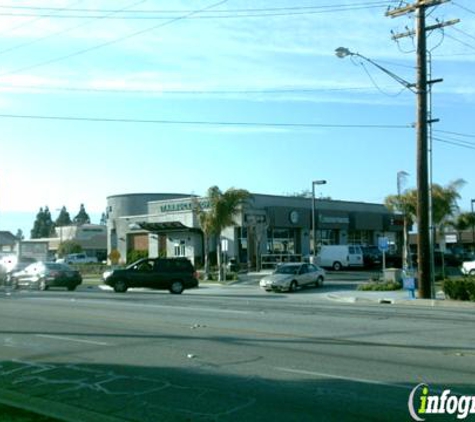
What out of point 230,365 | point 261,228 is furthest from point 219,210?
point 230,365

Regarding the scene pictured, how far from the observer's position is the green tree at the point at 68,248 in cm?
10056

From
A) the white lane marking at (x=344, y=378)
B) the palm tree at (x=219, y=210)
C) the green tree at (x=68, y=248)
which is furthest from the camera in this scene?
the green tree at (x=68, y=248)

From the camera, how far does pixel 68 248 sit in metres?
102

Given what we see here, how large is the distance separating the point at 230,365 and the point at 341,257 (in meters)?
43.8

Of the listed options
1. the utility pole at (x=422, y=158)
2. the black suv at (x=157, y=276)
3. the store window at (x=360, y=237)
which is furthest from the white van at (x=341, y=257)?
the utility pole at (x=422, y=158)

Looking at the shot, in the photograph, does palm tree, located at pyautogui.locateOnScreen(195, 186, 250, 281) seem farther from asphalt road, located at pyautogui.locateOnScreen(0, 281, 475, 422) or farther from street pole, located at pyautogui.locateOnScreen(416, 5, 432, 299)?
asphalt road, located at pyautogui.locateOnScreen(0, 281, 475, 422)

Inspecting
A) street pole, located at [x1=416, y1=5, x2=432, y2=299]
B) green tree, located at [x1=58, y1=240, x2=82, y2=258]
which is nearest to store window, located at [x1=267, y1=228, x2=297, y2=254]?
street pole, located at [x1=416, y1=5, x2=432, y2=299]

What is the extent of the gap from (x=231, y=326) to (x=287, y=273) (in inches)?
789

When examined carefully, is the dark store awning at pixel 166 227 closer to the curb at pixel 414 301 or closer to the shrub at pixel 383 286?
the shrub at pixel 383 286

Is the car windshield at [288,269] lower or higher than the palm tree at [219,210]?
lower

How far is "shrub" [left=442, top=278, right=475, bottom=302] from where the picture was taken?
26281 millimetres

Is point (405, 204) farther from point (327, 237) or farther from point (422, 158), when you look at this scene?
point (422, 158)

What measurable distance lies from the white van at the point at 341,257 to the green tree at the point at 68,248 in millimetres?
53240

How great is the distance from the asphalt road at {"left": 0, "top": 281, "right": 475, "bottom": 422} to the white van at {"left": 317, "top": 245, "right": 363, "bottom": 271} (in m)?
34.9
